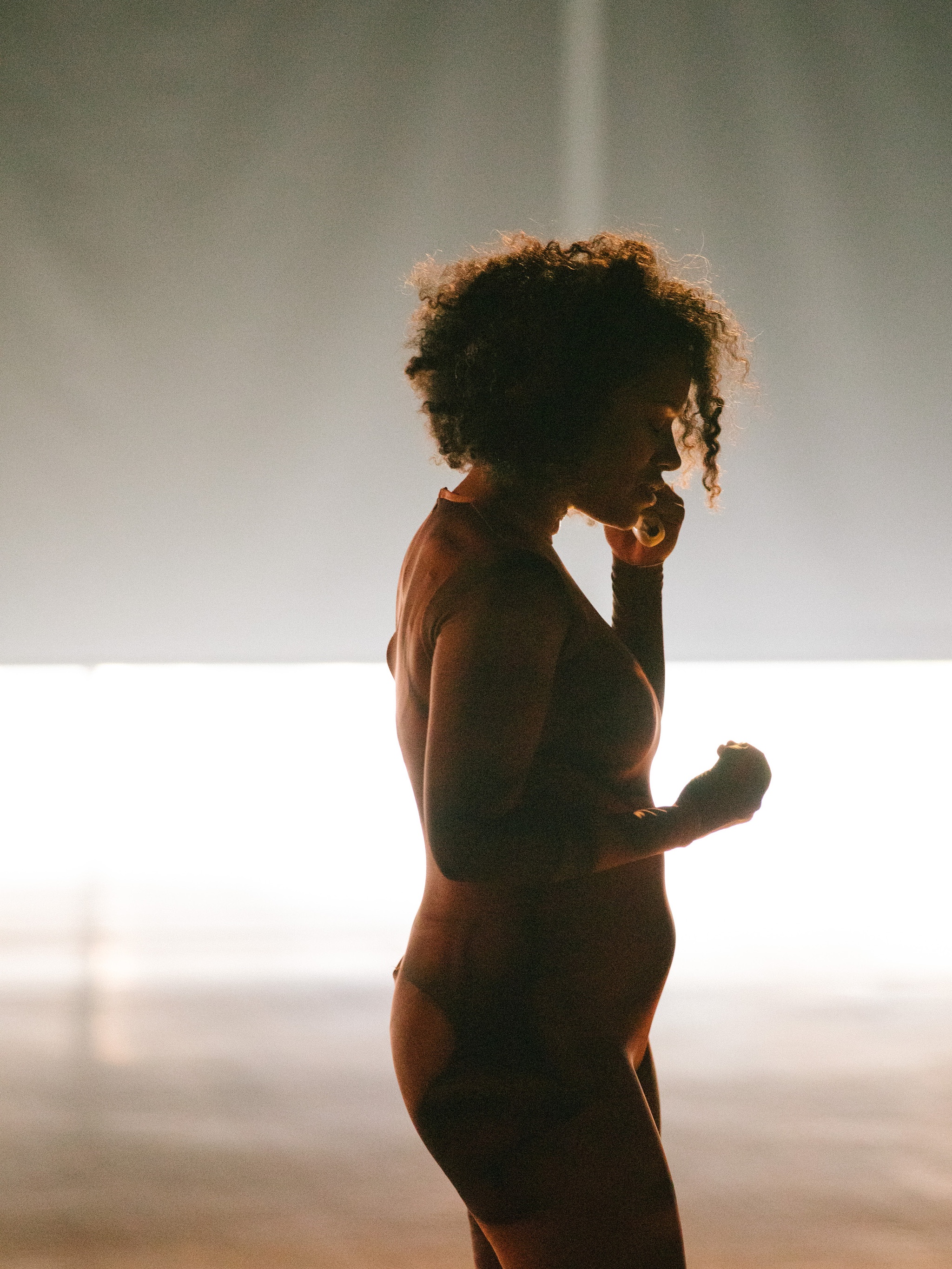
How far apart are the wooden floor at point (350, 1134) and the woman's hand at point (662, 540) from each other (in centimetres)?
116

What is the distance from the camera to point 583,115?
7.03 meters

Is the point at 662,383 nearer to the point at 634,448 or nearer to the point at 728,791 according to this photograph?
the point at 634,448

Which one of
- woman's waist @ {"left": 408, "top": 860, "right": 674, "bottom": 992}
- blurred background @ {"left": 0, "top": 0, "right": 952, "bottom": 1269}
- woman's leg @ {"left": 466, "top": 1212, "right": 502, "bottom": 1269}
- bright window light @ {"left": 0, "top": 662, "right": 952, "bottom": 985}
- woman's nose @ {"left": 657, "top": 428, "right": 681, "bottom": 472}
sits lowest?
woman's leg @ {"left": 466, "top": 1212, "right": 502, "bottom": 1269}

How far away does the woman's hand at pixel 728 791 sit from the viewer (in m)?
0.95

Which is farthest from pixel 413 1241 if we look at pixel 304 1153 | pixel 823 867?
pixel 823 867

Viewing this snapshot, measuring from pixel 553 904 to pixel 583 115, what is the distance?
6.99 metres

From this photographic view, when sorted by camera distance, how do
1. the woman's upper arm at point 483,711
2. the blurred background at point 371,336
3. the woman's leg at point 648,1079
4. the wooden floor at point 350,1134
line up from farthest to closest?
1. the blurred background at point 371,336
2. the wooden floor at point 350,1134
3. the woman's leg at point 648,1079
4. the woman's upper arm at point 483,711

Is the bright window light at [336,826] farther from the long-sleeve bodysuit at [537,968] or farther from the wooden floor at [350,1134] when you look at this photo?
the long-sleeve bodysuit at [537,968]

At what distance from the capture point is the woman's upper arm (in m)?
0.83

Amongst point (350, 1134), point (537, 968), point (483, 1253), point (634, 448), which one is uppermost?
point (634, 448)

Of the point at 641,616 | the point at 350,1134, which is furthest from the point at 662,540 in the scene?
the point at 350,1134

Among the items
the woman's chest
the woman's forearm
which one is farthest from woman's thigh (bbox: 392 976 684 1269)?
the woman's forearm

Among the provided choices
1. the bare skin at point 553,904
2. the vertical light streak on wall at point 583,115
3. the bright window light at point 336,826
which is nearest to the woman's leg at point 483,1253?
the bare skin at point 553,904

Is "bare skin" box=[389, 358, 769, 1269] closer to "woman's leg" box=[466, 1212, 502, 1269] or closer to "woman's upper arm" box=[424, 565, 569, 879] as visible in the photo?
"woman's upper arm" box=[424, 565, 569, 879]
